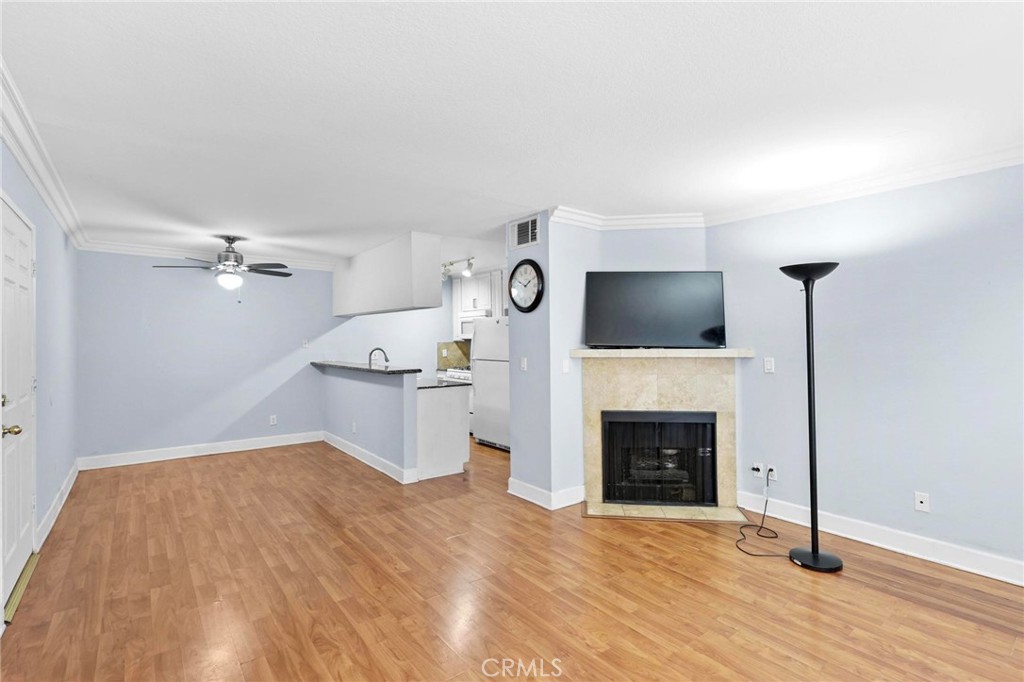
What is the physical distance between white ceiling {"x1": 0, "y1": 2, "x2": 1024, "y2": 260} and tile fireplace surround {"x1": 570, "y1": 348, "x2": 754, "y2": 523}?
122 centimetres

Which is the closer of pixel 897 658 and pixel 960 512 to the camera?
pixel 897 658

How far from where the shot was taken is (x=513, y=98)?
7.14ft

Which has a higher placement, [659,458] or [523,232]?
[523,232]

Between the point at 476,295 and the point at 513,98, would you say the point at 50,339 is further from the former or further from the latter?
the point at 476,295

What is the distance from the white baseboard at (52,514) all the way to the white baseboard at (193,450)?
0.47 metres

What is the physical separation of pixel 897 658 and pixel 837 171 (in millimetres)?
2640

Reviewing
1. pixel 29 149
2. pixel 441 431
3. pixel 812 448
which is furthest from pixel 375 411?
pixel 812 448

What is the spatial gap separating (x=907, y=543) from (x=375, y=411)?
454 cm

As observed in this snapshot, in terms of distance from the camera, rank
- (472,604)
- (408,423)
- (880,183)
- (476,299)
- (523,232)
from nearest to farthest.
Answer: (472,604) → (880,183) → (523,232) → (408,423) → (476,299)

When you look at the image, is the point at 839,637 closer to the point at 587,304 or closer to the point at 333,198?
the point at 587,304

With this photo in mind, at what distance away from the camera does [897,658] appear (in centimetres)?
210

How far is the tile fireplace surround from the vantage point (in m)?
3.96

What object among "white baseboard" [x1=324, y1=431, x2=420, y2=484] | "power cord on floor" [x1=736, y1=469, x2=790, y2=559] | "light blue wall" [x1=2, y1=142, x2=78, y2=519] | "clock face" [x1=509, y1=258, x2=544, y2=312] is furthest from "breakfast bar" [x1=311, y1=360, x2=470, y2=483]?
"power cord on floor" [x1=736, y1=469, x2=790, y2=559]

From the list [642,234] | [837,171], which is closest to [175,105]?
[642,234]
